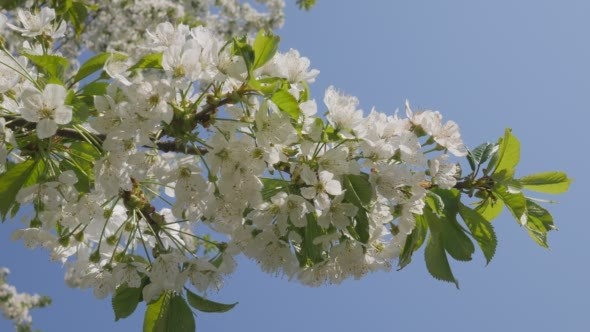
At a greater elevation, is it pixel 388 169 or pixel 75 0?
pixel 75 0

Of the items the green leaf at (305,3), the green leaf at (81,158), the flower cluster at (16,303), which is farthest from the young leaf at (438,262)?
the flower cluster at (16,303)

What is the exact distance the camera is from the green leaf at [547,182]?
7.60ft

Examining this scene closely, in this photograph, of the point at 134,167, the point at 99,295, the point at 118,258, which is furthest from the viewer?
the point at 118,258

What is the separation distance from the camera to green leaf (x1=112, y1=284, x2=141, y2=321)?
1.98 m

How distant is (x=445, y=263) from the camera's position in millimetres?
2166

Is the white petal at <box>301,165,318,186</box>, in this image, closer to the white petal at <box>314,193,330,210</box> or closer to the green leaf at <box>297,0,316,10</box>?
the white petal at <box>314,193,330,210</box>

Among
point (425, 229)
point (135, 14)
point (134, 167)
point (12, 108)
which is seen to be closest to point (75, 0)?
point (12, 108)

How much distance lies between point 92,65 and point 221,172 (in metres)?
0.60

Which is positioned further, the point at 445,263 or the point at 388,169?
the point at 445,263

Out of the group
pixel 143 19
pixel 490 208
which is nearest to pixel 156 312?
pixel 490 208

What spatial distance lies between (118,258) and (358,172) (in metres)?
0.98

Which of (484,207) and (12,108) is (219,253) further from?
(484,207)

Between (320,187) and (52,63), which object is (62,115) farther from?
(320,187)

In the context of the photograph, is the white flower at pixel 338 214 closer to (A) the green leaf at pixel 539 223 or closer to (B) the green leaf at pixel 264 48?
(B) the green leaf at pixel 264 48
